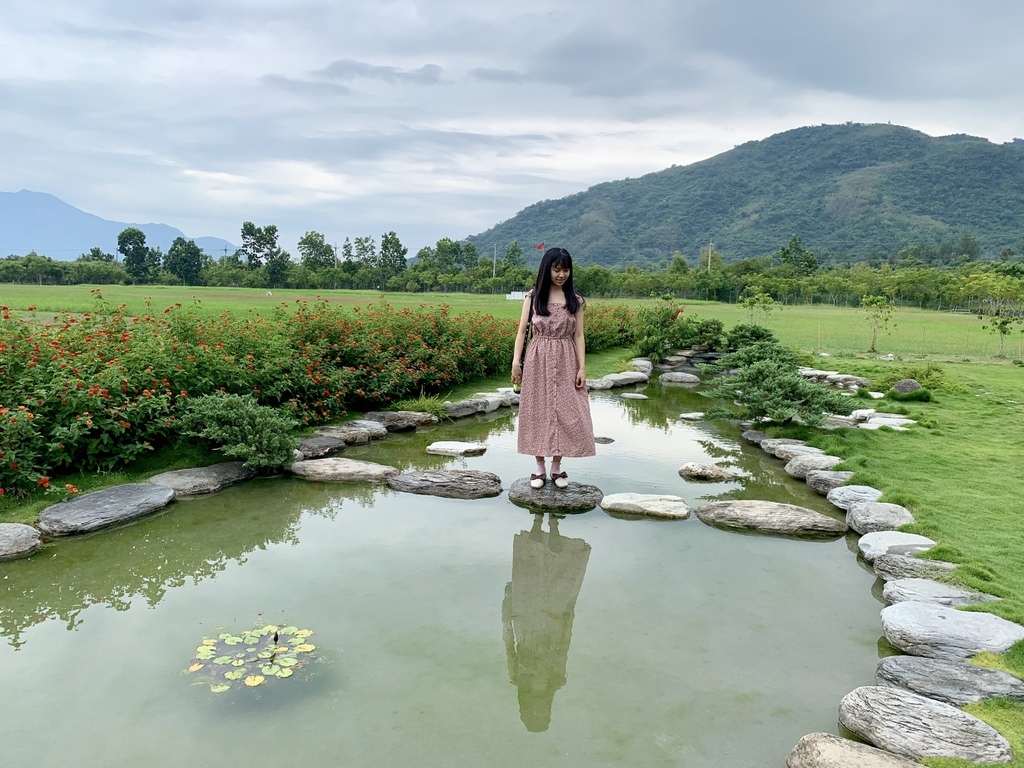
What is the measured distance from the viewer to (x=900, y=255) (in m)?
74.5

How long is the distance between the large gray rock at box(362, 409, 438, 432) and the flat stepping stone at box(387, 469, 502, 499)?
7.30ft

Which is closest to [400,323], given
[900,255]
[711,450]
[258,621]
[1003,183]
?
[711,450]

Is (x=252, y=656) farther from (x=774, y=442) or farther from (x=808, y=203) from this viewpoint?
(x=808, y=203)

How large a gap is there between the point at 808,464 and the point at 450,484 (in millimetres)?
3363

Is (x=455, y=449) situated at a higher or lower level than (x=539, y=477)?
lower

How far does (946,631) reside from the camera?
119 inches

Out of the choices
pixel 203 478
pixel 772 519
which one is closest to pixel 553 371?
pixel 772 519

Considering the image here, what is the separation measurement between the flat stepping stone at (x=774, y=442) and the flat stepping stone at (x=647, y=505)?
2.39 metres

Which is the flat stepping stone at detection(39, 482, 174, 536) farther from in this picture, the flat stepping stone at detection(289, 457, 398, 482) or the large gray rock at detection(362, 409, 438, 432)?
the large gray rock at detection(362, 409, 438, 432)

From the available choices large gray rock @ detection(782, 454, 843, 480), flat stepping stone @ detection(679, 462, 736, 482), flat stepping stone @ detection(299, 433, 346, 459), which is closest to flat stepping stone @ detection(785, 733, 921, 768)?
flat stepping stone @ detection(679, 462, 736, 482)

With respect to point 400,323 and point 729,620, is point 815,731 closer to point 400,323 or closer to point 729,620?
point 729,620

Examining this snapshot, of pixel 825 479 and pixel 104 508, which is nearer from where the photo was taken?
pixel 104 508

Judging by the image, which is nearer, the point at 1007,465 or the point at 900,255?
the point at 1007,465

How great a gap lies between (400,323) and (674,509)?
18.7ft
